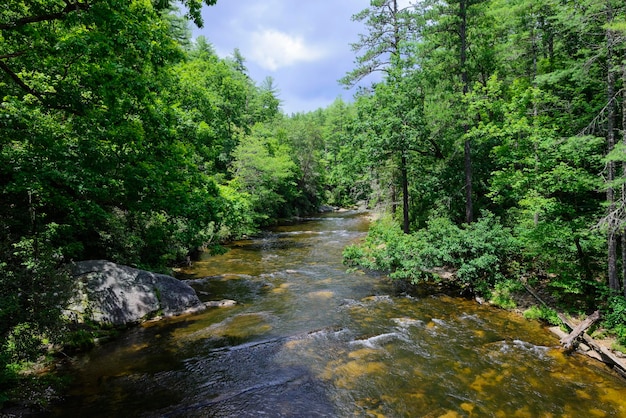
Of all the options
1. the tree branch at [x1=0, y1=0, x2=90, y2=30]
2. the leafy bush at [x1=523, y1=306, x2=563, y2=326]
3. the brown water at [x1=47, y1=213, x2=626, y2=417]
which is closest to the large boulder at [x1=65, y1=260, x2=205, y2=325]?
the brown water at [x1=47, y1=213, x2=626, y2=417]

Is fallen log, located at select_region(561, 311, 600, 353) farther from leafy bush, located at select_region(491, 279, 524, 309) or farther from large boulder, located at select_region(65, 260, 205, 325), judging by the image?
large boulder, located at select_region(65, 260, 205, 325)

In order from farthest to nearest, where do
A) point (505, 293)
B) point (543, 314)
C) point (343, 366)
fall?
point (505, 293), point (543, 314), point (343, 366)

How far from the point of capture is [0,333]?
466 cm

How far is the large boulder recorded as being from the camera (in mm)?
8562

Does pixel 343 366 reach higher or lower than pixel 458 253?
lower

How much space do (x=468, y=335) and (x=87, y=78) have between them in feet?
35.1

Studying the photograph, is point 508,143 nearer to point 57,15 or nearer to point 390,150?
point 390,150

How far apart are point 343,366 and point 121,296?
656 cm

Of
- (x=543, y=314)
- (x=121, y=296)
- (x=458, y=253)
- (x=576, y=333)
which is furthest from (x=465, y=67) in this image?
(x=121, y=296)

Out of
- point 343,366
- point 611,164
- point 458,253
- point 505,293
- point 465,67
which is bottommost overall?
point 343,366

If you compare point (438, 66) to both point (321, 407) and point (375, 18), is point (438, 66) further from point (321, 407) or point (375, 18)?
point (321, 407)

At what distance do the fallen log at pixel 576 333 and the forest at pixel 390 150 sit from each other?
12.7 inches

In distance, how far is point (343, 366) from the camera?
23.4 feet

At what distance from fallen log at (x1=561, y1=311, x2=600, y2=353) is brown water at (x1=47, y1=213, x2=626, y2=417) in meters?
0.32
